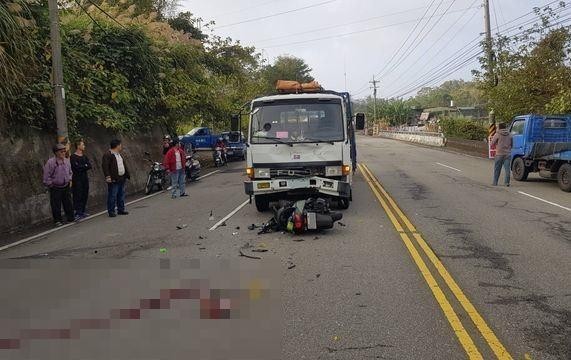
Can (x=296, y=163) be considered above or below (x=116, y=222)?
above

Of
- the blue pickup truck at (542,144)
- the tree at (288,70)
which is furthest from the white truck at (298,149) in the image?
the tree at (288,70)

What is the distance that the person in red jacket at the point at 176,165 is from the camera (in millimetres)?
15211

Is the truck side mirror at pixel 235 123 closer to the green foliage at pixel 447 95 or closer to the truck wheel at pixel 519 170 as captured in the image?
the truck wheel at pixel 519 170

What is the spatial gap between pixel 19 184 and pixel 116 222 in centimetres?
253

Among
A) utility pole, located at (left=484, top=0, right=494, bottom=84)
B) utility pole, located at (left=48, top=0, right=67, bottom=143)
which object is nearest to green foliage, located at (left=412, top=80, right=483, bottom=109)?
utility pole, located at (left=484, top=0, right=494, bottom=84)

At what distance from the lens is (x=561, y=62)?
2494 centimetres

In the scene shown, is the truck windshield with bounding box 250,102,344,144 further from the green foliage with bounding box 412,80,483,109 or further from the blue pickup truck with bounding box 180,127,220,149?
the green foliage with bounding box 412,80,483,109

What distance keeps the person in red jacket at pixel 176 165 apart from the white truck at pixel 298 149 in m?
4.23

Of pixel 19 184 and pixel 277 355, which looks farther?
pixel 19 184

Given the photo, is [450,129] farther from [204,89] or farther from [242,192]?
[242,192]

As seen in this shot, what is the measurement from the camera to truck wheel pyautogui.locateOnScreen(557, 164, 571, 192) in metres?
14.8

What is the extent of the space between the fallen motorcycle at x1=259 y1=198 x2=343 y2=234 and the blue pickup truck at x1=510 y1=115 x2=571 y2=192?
9.21m

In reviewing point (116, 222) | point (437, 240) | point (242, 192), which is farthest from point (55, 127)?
point (437, 240)

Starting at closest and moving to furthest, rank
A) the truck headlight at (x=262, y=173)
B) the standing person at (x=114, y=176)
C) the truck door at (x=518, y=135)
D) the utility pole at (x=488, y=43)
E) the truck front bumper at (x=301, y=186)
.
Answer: the truck front bumper at (x=301, y=186) → the truck headlight at (x=262, y=173) → the standing person at (x=114, y=176) → the truck door at (x=518, y=135) → the utility pole at (x=488, y=43)
